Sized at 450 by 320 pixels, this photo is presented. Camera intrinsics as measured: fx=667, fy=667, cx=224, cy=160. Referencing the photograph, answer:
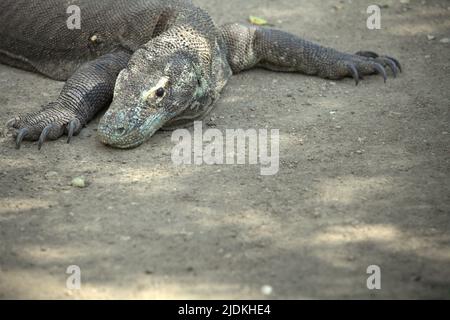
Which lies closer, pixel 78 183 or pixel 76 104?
pixel 78 183

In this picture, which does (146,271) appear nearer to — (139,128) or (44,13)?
(139,128)

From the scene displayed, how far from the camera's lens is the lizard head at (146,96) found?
4805mm

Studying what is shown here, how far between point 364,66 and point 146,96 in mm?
2064

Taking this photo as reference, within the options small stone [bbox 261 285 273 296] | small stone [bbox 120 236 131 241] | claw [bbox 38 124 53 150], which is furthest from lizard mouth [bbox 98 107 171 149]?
small stone [bbox 261 285 273 296]

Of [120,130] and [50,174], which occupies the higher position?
[120,130]

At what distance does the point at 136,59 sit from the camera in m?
5.05

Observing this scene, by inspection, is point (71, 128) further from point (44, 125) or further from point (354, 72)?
point (354, 72)

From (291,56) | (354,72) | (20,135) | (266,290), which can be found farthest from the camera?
(291,56)

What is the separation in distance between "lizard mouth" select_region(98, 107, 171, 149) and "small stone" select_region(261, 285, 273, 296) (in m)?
1.82

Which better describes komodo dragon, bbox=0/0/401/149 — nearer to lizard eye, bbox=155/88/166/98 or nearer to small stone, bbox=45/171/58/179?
lizard eye, bbox=155/88/166/98

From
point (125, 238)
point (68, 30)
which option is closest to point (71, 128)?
point (68, 30)

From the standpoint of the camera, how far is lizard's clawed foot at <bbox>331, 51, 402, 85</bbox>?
579cm

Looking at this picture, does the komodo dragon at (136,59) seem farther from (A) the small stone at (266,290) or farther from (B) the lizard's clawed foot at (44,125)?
(A) the small stone at (266,290)

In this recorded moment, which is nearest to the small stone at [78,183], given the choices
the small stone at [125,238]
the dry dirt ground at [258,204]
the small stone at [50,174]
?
the dry dirt ground at [258,204]
